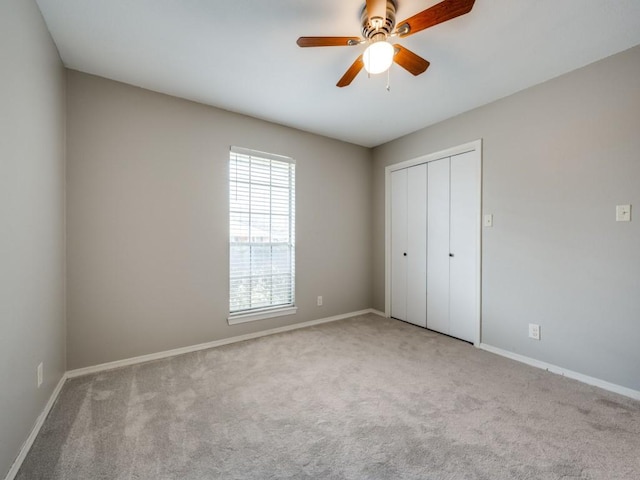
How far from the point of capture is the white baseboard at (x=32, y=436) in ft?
4.43

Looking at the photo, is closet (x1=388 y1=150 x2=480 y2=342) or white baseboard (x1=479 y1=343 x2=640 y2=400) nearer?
white baseboard (x1=479 y1=343 x2=640 y2=400)

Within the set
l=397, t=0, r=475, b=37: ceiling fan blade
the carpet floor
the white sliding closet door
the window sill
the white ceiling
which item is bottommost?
the carpet floor

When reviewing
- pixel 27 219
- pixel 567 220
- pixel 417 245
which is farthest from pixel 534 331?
pixel 27 219

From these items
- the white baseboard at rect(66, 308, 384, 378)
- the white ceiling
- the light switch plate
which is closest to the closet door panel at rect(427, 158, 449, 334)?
the white ceiling

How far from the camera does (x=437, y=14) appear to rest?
1.43m

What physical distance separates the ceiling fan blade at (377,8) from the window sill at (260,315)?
285 cm

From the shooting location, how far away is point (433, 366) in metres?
2.52

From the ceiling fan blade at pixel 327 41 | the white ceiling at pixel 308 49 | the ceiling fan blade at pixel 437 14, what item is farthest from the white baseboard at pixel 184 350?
the ceiling fan blade at pixel 437 14

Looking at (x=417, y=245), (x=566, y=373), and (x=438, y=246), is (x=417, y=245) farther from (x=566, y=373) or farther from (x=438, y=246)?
(x=566, y=373)

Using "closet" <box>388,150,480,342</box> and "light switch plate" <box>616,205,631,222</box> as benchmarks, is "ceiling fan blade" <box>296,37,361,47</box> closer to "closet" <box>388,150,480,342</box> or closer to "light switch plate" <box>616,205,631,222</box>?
"closet" <box>388,150,480,342</box>

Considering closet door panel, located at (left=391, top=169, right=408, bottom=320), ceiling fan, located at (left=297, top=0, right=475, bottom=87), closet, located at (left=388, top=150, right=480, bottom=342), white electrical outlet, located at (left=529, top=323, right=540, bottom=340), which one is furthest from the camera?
closet door panel, located at (left=391, top=169, right=408, bottom=320)

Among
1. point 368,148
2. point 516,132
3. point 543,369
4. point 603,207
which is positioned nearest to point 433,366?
Answer: point 543,369

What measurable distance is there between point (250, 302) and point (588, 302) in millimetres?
3100

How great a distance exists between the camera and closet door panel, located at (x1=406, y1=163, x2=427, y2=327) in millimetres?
3605
